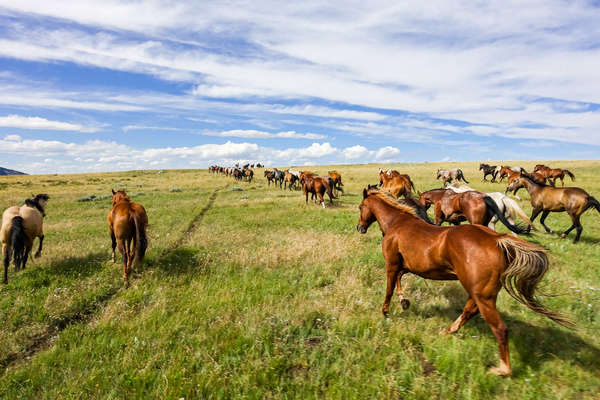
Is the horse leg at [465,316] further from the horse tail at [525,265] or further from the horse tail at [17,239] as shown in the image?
the horse tail at [17,239]

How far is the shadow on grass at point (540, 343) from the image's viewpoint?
4262 millimetres

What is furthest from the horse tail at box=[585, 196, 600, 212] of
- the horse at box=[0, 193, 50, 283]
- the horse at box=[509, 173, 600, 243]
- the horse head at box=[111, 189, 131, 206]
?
the horse at box=[0, 193, 50, 283]

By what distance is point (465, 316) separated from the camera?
4770 millimetres

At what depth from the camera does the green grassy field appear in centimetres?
376

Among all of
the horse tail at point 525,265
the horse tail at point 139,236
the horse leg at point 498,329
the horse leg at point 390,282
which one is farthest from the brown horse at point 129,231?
the horse tail at point 525,265

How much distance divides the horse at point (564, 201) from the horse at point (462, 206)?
3.84m

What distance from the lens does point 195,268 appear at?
8000 millimetres

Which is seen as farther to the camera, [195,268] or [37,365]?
[195,268]

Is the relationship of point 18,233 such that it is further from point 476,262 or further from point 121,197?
point 476,262

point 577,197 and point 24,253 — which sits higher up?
point 577,197

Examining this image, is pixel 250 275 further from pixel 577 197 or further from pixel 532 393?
pixel 577 197

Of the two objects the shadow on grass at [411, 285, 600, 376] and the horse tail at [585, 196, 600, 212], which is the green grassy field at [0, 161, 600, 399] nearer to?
the shadow on grass at [411, 285, 600, 376]

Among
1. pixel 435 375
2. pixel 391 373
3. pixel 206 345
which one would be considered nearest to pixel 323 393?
pixel 391 373

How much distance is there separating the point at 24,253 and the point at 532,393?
12959 mm
